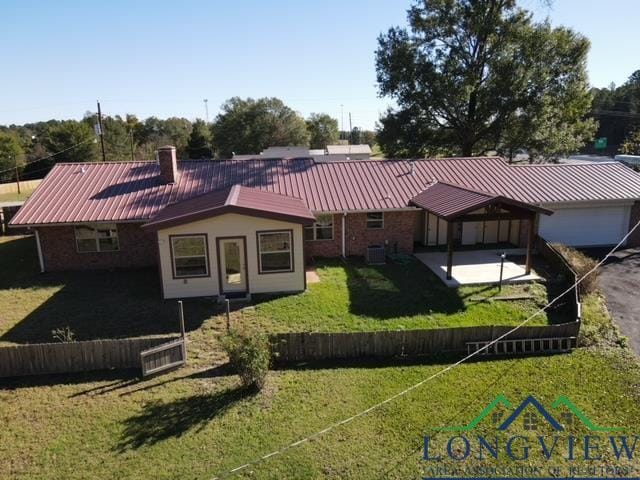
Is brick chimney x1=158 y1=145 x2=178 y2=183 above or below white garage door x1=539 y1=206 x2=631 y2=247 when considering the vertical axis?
above

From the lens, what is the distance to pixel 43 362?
1118 centimetres

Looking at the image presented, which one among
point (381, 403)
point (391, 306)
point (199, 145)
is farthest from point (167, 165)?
point (199, 145)

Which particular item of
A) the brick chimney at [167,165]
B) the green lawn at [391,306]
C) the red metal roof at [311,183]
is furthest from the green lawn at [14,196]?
the green lawn at [391,306]

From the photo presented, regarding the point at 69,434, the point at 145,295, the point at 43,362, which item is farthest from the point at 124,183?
the point at 69,434

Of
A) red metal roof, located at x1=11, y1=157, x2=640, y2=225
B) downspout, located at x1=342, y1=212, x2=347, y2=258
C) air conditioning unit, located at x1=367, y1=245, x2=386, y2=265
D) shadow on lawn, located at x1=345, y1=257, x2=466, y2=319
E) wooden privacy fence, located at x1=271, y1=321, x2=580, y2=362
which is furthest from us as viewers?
downspout, located at x1=342, y1=212, x2=347, y2=258

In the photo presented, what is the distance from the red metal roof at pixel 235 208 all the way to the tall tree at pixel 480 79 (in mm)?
20572

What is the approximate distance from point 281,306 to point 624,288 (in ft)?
41.6

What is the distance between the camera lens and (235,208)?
1493 centimetres

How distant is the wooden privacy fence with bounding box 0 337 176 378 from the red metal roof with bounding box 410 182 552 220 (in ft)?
35.7

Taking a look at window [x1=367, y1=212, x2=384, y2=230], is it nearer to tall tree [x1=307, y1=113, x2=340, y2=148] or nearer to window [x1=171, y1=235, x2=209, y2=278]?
window [x1=171, y1=235, x2=209, y2=278]

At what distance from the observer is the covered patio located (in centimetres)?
1609

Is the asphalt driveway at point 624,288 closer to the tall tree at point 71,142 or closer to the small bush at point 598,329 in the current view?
the small bush at point 598,329

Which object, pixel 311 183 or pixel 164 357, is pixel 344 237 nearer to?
pixel 311 183

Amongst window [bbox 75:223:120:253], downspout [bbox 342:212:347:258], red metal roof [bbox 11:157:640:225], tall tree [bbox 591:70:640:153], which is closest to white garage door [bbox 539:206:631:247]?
red metal roof [bbox 11:157:640:225]
